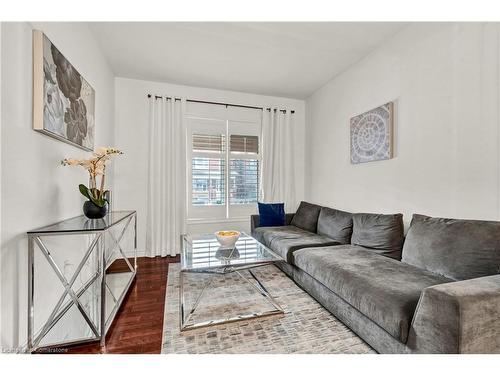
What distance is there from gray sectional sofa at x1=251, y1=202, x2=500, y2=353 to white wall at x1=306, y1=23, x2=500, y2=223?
0.31m

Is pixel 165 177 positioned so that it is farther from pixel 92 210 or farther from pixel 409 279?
pixel 409 279

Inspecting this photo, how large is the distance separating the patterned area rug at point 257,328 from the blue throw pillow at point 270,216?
129 cm

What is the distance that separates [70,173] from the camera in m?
2.07

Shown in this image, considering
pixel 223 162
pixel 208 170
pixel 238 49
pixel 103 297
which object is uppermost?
pixel 238 49

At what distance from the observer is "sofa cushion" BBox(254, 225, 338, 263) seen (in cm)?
260

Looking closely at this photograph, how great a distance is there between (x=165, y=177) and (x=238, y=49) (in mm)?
2057

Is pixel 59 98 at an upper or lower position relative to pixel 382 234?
upper

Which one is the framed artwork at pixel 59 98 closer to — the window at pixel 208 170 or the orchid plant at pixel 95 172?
the orchid plant at pixel 95 172

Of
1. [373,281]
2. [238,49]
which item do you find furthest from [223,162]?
[373,281]

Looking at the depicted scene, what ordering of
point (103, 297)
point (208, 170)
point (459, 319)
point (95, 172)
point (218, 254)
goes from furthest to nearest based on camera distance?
point (208, 170) < point (218, 254) < point (95, 172) < point (103, 297) < point (459, 319)

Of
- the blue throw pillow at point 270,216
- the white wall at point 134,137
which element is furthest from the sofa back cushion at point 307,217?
the white wall at point 134,137

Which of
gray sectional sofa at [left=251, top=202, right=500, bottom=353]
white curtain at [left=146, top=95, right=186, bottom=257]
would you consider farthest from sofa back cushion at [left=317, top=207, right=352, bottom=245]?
white curtain at [left=146, top=95, right=186, bottom=257]

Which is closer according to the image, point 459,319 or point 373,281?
point 459,319

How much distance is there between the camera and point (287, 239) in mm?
2844
